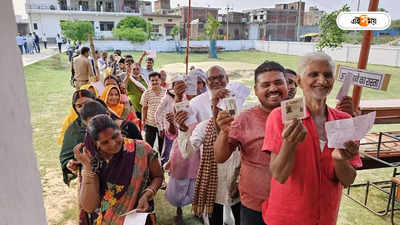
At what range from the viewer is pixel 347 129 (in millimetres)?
1241

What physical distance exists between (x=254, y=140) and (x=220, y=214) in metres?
1.05

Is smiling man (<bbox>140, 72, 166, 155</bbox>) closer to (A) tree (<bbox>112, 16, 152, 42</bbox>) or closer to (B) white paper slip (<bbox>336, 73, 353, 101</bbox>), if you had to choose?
(B) white paper slip (<bbox>336, 73, 353, 101</bbox>)

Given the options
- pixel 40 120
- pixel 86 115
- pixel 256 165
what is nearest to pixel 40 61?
pixel 40 120

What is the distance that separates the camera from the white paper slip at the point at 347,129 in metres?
1.24

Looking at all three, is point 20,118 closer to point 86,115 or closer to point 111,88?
point 86,115

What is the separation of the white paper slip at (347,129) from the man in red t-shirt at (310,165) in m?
0.08

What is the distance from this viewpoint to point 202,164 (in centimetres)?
243

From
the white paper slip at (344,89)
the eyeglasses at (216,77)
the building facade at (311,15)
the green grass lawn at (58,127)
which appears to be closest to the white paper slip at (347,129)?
the white paper slip at (344,89)

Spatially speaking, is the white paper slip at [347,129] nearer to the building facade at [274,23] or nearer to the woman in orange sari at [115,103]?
the woman in orange sari at [115,103]

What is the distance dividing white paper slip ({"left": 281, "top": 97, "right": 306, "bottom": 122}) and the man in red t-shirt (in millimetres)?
126

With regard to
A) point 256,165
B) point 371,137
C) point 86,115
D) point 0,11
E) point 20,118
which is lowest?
point 371,137

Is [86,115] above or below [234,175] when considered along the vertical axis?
above

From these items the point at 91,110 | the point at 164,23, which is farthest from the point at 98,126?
the point at 164,23

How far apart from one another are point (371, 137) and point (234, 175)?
2.23 meters
